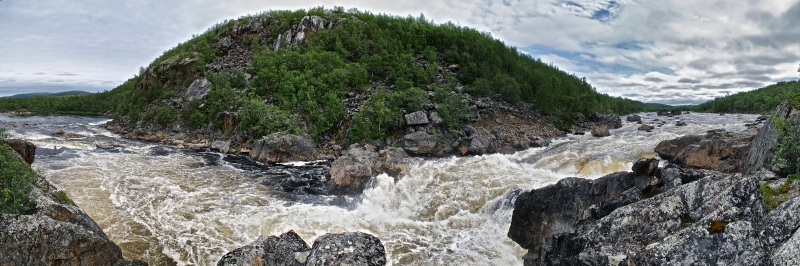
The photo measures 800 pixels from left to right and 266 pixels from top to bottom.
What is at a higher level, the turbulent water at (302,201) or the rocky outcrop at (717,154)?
the rocky outcrop at (717,154)

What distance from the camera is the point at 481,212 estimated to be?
1493 centimetres

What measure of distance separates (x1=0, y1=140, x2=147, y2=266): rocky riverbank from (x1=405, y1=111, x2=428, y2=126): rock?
21.8 m

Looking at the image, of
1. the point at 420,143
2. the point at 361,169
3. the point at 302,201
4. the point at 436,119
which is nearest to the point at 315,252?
the point at 302,201

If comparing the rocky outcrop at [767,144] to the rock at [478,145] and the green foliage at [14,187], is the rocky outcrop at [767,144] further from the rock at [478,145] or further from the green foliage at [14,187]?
the green foliage at [14,187]

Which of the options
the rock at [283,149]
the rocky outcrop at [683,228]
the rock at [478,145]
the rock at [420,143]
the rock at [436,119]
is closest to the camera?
the rocky outcrop at [683,228]

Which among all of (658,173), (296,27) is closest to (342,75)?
(296,27)

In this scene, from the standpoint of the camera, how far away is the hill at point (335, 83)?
31.8 m

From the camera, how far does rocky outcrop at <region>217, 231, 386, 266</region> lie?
688cm

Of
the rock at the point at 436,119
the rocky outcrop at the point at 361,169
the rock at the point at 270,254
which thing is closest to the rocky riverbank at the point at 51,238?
the rock at the point at 270,254

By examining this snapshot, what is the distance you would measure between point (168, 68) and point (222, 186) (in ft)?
130

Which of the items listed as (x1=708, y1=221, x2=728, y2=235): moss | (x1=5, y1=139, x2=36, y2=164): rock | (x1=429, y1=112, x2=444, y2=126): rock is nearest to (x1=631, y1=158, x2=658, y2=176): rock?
(x1=708, y1=221, x2=728, y2=235): moss

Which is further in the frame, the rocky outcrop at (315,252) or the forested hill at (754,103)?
the forested hill at (754,103)

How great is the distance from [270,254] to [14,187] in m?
7.27

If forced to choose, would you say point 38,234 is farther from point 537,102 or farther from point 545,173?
point 537,102
